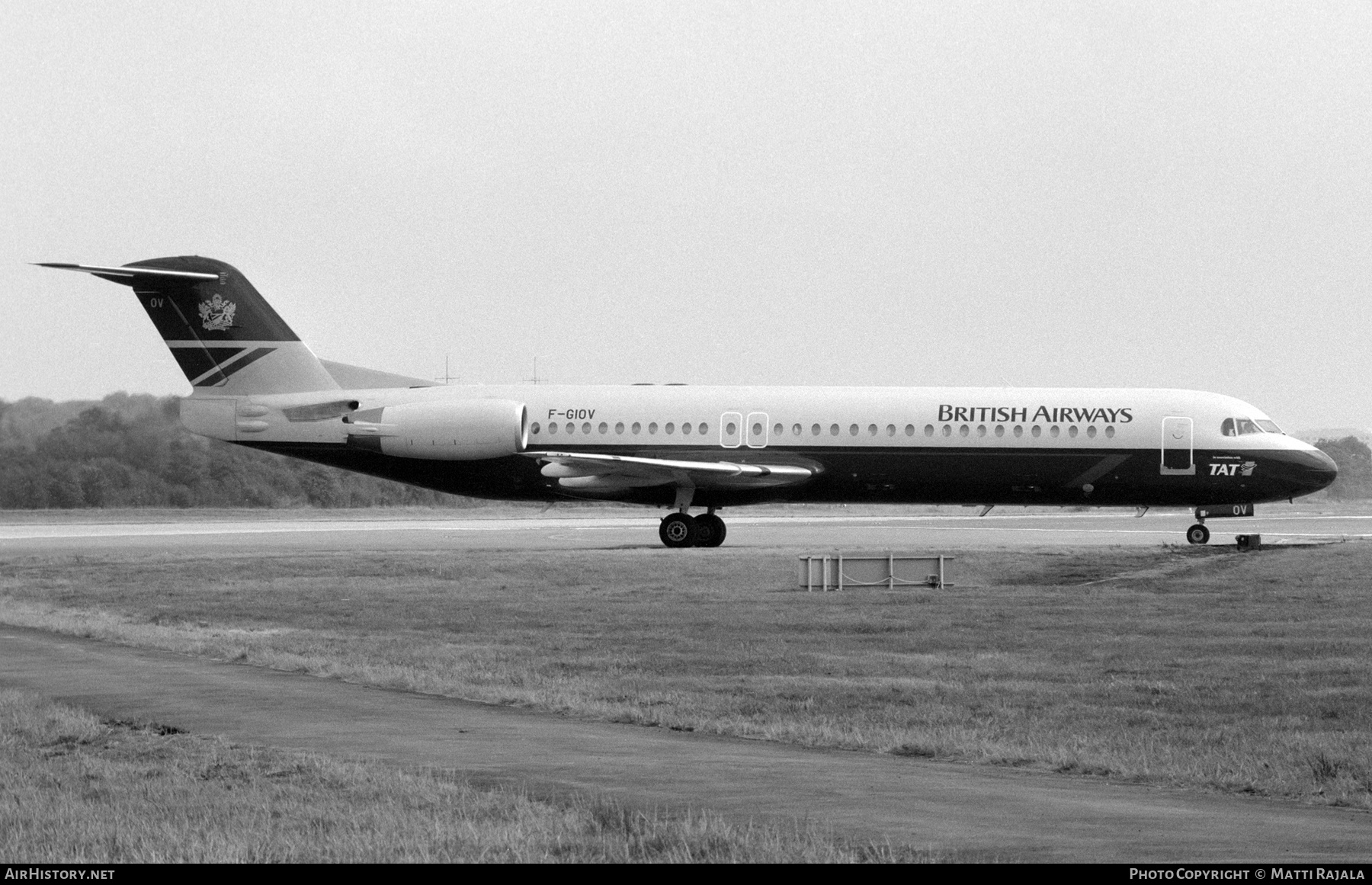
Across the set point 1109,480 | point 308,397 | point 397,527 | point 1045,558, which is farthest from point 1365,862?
point 397,527

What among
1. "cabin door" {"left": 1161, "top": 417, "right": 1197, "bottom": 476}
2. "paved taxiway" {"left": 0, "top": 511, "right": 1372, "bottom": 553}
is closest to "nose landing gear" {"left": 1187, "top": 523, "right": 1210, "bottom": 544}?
"paved taxiway" {"left": 0, "top": 511, "right": 1372, "bottom": 553}

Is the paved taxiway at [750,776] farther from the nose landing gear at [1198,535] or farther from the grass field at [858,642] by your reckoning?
the nose landing gear at [1198,535]

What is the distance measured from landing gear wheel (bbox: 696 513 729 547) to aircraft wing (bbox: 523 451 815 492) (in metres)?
1.11

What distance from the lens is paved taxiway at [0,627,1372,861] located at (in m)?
9.12

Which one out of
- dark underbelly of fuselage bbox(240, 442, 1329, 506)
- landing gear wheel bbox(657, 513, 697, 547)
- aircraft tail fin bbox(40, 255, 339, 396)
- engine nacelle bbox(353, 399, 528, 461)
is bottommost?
landing gear wheel bbox(657, 513, 697, 547)

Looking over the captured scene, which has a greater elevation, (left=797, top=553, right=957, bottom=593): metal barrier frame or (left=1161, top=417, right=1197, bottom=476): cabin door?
(left=1161, top=417, right=1197, bottom=476): cabin door

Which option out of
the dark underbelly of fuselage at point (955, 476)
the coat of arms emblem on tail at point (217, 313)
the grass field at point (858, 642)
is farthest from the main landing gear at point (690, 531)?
the coat of arms emblem on tail at point (217, 313)

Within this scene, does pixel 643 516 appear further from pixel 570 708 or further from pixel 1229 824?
pixel 1229 824

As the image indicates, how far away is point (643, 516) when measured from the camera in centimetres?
6359

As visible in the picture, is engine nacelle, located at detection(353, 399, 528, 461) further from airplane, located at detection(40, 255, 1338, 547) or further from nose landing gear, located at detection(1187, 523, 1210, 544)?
nose landing gear, located at detection(1187, 523, 1210, 544)

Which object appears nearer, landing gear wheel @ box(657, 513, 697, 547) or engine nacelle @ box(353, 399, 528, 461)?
engine nacelle @ box(353, 399, 528, 461)

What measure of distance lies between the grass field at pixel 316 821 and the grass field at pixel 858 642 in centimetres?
370

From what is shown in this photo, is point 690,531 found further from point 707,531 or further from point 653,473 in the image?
point 653,473
